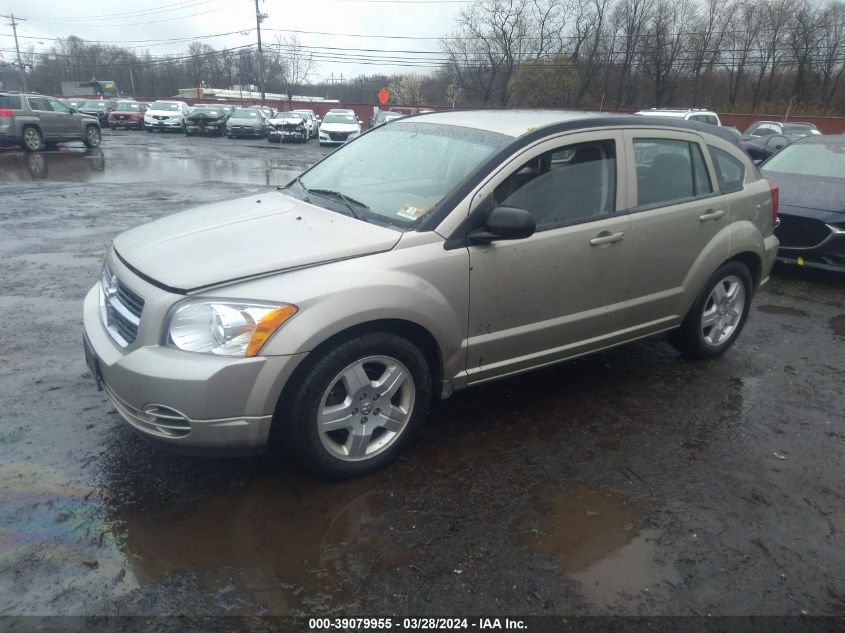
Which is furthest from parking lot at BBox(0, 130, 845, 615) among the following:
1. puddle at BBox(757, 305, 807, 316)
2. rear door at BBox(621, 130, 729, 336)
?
puddle at BBox(757, 305, 807, 316)

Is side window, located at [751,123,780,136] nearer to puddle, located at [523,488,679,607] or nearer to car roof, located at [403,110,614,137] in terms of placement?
car roof, located at [403,110,614,137]

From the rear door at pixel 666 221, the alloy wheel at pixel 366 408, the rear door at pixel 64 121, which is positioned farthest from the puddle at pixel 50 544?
the rear door at pixel 64 121

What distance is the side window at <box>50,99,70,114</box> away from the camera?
19.8 metres

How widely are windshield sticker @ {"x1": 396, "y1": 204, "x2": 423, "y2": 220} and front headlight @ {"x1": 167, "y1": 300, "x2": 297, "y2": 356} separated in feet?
3.04

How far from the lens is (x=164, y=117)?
3400 cm

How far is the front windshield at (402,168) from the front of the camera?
3.52m

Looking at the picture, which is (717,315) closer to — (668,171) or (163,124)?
(668,171)

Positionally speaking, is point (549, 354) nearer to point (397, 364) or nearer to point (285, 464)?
point (397, 364)

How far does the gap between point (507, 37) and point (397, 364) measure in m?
65.2

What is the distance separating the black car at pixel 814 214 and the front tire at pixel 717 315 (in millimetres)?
2926

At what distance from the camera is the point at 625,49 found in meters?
58.2

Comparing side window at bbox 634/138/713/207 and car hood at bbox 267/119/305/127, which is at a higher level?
side window at bbox 634/138/713/207

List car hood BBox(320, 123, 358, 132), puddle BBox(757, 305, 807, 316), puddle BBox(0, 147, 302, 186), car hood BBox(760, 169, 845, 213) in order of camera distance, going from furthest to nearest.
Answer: car hood BBox(320, 123, 358, 132)
puddle BBox(0, 147, 302, 186)
car hood BBox(760, 169, 845, 213)
puddle BBox(757, 305, 807, 316)

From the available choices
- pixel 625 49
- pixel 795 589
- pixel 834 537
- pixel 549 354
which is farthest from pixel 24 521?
pixel 625 49
